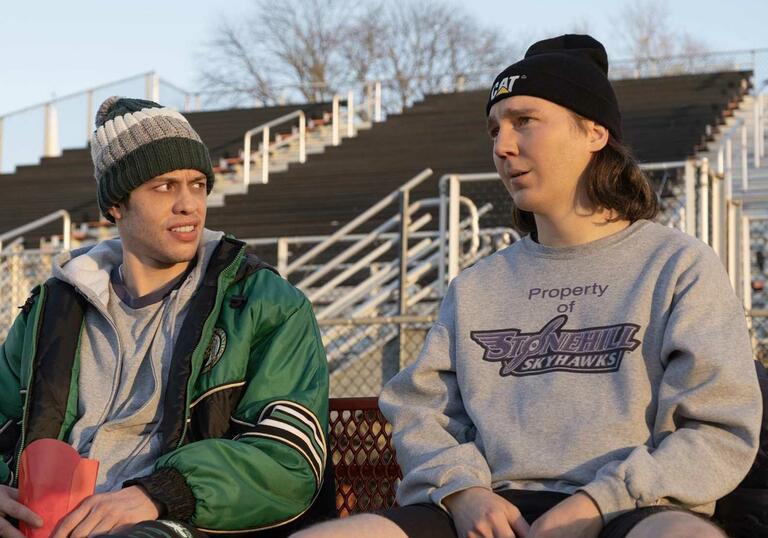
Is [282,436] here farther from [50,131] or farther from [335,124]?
[50,131]

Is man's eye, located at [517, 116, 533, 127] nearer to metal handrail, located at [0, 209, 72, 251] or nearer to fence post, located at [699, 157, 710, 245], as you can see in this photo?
fence post, located at [699, 157, 710, 245]

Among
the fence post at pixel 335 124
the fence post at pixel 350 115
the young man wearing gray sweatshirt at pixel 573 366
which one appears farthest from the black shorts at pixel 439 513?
the fence post at pixel 350 115

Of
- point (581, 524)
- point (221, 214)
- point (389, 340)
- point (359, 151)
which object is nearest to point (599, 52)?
point (581, 524)

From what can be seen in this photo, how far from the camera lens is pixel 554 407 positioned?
10.4ft

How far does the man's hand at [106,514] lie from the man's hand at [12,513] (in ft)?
0.24

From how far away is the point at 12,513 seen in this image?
328cm

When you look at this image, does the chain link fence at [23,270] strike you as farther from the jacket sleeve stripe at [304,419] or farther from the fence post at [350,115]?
the fence post at [350,115]

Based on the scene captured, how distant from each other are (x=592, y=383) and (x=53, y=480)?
1304 mm

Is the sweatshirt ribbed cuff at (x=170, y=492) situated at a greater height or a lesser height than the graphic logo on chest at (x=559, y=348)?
lesser

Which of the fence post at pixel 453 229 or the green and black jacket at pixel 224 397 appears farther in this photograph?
the fence post at pixel 453 229

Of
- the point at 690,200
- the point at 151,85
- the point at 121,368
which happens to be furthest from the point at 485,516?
the point at 151,85

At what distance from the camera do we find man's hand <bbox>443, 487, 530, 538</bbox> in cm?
299

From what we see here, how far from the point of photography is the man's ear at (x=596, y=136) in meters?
3.46

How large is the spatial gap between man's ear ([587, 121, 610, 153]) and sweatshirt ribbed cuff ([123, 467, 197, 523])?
1.34 meters
